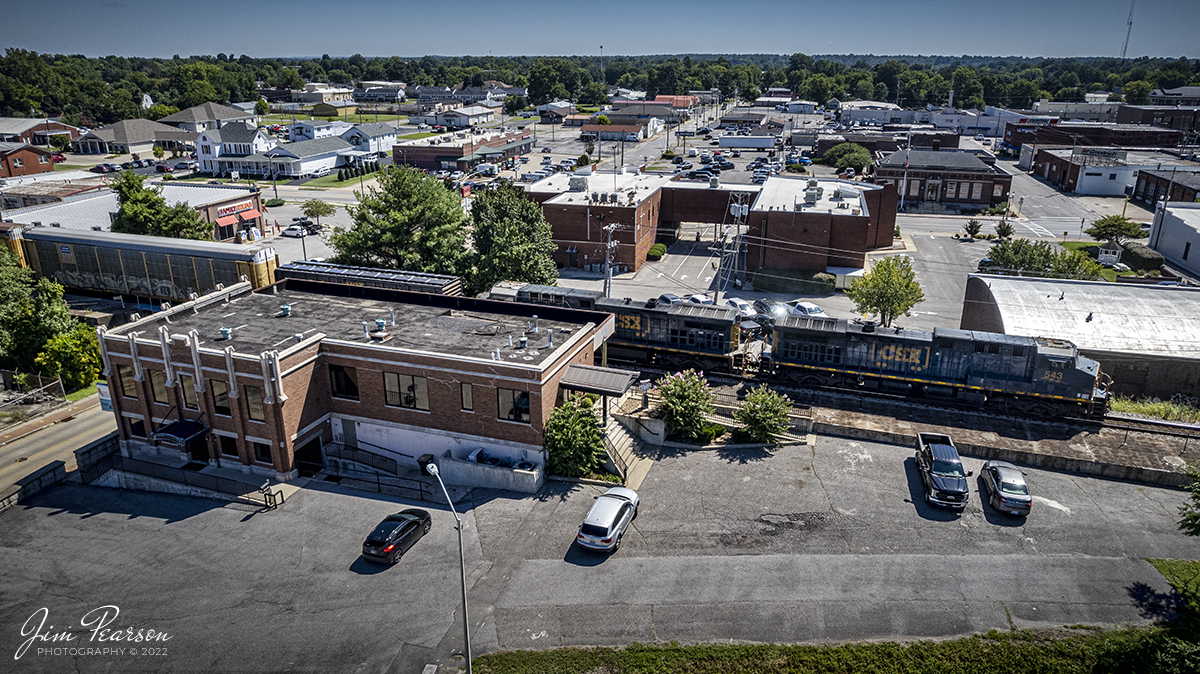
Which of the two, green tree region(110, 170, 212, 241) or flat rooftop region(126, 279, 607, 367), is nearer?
flat rooftop region(126, 279, 607, 367)

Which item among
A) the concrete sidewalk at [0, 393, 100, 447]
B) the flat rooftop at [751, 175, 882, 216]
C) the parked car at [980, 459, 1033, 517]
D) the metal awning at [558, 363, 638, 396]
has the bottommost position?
the concrete sidewalk at [0, 393, 100, 447]

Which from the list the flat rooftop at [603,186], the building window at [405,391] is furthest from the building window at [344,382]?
the flat rooftop at [603,186]

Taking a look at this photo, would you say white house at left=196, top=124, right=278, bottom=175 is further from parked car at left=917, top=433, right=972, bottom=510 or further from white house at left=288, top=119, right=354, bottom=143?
parked car at left=917, top=433, right=972, bottom=510

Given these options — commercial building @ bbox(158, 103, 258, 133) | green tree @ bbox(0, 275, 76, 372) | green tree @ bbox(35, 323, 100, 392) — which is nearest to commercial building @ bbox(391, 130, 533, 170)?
commercial building @ bbox(158, 103, 258, 133)

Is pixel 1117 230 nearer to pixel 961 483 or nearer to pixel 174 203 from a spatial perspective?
pixel 961 483

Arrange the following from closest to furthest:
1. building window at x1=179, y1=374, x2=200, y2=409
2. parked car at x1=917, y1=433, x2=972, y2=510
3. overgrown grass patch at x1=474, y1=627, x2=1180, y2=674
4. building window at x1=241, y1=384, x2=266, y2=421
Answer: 1. overgrown grass patch at x1=474, y1=627, x2=1180, y2=674
2. parked car at x1=917, y1=433, x2=972, y2=510
3. building window at x1=241, y1=384, x2=266, y2=421
4. building window at x1=179, y1=374, x2=200, y2=409

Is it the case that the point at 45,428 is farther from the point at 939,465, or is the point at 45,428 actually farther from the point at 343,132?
the point at 343,132

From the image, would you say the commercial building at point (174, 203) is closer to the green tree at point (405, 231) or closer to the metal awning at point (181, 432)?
the green tree at point (405, 231)

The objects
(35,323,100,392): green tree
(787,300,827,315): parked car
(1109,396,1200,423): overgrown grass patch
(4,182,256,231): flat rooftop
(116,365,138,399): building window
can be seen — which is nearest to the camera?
(116,365,138,399): building window
